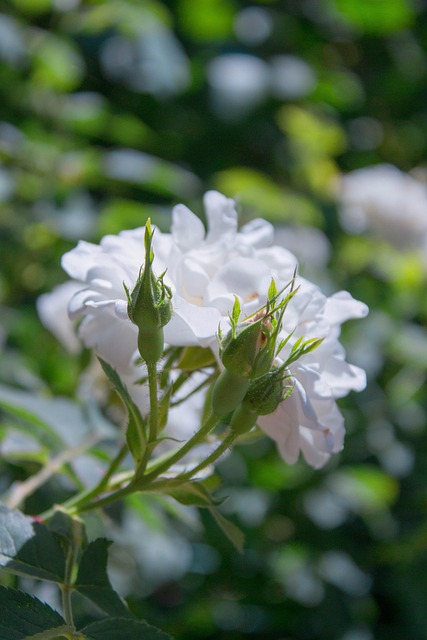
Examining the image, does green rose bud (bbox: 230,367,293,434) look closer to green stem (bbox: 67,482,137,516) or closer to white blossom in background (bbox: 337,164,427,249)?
green stem (bbox: 67,482,137,516)

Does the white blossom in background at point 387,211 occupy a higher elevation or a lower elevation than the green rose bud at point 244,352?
lower

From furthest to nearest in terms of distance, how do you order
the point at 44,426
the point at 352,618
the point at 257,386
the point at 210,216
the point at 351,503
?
the point at 351,503 → the point at 352,618 → the point at 44,426 → the point at 210,216 → the point at 257,386

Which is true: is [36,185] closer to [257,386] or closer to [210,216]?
[210,216]

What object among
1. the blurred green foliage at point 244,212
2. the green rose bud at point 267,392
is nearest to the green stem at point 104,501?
the green rose bud at point 267,392

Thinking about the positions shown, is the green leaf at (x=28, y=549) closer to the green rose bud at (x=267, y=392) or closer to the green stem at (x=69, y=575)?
the green stem at (x=69, y=575)

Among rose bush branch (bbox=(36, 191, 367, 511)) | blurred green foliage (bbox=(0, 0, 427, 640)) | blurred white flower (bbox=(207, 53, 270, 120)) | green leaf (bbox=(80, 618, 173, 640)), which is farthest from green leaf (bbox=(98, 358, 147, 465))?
blurred white flower (bbox=(207, 53, 270, 120))

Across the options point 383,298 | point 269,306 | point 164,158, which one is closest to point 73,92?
point 164,158
